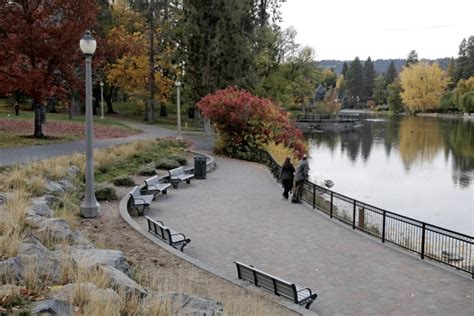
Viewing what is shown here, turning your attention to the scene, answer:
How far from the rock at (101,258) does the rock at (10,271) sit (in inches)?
38.4

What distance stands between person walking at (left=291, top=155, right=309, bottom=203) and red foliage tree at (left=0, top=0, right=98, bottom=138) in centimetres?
1579

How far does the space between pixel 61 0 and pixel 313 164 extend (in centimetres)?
1997

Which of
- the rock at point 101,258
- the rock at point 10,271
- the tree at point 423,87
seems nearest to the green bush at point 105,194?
the rock at point 101,258

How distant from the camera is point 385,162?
38.0 m

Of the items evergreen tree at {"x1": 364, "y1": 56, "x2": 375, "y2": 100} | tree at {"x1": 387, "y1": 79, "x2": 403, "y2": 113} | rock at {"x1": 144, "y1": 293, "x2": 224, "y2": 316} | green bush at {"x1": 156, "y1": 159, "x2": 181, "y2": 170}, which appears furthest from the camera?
evergreen tree at {"x1": 364, "y1": 56, "x2": 375, "y2": 100}

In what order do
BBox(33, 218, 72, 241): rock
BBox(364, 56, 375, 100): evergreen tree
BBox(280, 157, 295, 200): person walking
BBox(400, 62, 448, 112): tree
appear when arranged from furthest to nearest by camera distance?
1. BBox(364, 56, 375, 100): evergreen tree
2. BBox(400, 62, 448, 112): tree
3. BBox(280, 157, 295, 200): person walking
4. BBox(33, 218, 72, 241): rock

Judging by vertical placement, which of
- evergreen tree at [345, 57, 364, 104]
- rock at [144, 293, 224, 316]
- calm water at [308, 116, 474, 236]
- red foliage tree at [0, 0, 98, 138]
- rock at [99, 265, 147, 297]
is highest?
evergreen tree at [345, 57, 364, 104]

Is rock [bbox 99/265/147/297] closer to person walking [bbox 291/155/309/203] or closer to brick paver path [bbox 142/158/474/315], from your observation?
brick paver path [bbox 142/158/474/315]

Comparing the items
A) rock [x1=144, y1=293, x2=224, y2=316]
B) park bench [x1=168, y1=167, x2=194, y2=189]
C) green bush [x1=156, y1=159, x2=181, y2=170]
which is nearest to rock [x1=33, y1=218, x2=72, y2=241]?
rock [x1=144, y1=293, x2=224, y2=316]

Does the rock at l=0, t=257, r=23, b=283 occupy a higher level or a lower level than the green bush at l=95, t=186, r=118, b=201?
higher

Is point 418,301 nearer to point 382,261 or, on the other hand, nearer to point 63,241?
point 382,261

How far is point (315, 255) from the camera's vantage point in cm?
1103

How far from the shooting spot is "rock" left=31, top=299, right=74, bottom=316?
5.13 meters

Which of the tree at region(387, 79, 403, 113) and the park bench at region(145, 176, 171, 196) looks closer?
the park bench at region(145, 176, 171, 196)
